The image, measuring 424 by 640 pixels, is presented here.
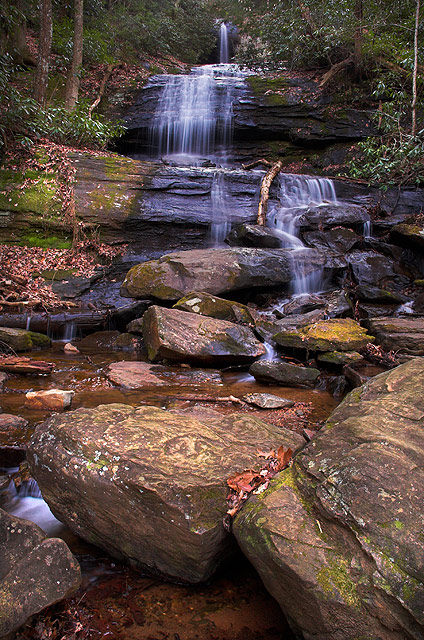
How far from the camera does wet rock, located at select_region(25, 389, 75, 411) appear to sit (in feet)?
14.6

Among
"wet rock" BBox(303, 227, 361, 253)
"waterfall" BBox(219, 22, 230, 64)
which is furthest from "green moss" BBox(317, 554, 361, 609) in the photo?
"waterfall" BBox(219, 22, 230, 64)

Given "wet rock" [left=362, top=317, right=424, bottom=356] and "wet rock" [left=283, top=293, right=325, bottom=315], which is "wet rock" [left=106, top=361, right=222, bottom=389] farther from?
"wet rock" [left=283, top=293, right=325, bottom=315]

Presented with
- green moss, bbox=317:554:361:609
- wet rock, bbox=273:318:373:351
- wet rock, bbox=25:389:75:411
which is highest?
green moss, bbox=317:554:361:609

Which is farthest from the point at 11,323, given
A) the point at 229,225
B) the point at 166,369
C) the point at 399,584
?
the point at 399,584

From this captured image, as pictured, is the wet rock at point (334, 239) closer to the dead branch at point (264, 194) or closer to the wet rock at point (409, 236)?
the wet rock at point (409, 236)

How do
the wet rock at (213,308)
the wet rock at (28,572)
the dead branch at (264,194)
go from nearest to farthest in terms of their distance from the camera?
1. the wet rock at (28,572)
2. the wet rock at (213,308)
3. the dead branch at (264,194)

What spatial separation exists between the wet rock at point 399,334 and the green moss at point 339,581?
15.1 feet

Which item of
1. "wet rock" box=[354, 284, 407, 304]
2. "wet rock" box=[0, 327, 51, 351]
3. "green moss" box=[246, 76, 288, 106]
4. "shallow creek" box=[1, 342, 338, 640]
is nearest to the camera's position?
"shallow creek" box=[1, 342, 338, 640]

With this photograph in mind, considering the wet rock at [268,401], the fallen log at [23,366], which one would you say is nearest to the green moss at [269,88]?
the fallen log at [23,366]

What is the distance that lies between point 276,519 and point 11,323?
7414mm

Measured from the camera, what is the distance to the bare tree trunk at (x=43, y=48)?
41.1 feet

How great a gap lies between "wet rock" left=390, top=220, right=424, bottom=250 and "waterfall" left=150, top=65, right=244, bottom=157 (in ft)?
29.7

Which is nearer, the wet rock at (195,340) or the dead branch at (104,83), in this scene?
the wet rock at (195,340)

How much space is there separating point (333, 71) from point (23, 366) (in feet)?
58.0
